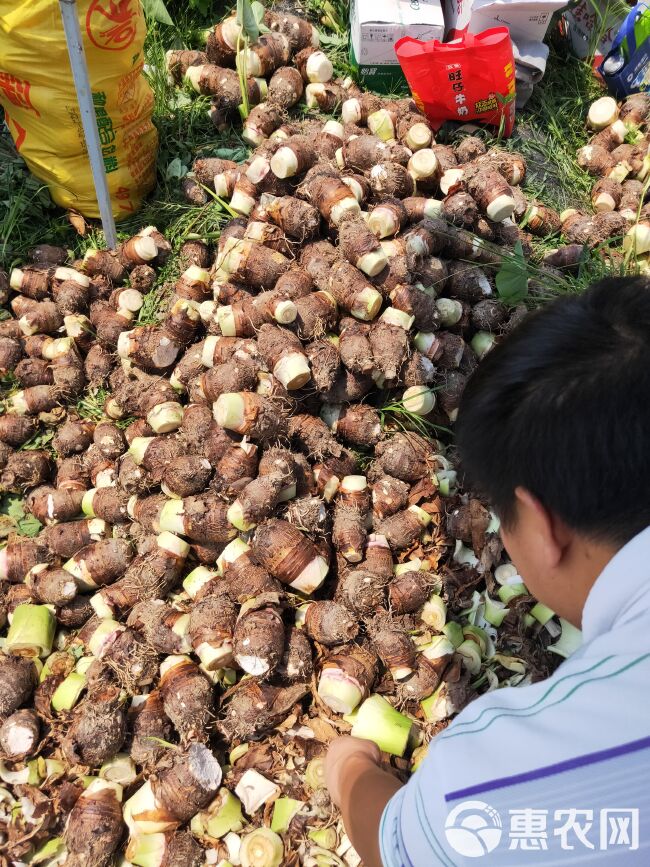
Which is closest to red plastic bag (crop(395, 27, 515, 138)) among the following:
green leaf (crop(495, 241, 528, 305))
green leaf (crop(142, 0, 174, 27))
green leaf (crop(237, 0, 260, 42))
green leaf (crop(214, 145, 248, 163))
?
green leaf (crop(237, 0, 260, 42))

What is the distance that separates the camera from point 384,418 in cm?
306

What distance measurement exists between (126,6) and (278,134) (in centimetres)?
100

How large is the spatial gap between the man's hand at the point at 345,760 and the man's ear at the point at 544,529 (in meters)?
1.12

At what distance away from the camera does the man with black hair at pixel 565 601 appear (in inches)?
41.0

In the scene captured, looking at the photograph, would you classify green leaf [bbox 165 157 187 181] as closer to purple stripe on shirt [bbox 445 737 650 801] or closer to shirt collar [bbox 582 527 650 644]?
shirt collar [bbox 582 527 650 644]

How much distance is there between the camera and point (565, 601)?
1.39 meters

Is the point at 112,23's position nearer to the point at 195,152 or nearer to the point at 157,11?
the point at 195,152

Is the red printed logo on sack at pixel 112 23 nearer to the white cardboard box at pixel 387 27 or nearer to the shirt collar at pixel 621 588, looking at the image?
the white cardboard box at pixel 387 27

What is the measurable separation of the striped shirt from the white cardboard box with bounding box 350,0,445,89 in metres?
4.08

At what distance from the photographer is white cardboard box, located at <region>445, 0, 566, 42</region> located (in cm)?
401

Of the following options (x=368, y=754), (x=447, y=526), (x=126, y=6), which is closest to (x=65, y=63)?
(x=126, y=6)

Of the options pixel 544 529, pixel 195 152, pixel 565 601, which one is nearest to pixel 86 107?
pixel 195 152

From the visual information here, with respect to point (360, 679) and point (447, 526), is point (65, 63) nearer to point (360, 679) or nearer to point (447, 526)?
point (447, 526)

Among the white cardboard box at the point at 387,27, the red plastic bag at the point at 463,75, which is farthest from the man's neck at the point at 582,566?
the white cardboard box at the point at 387,27
